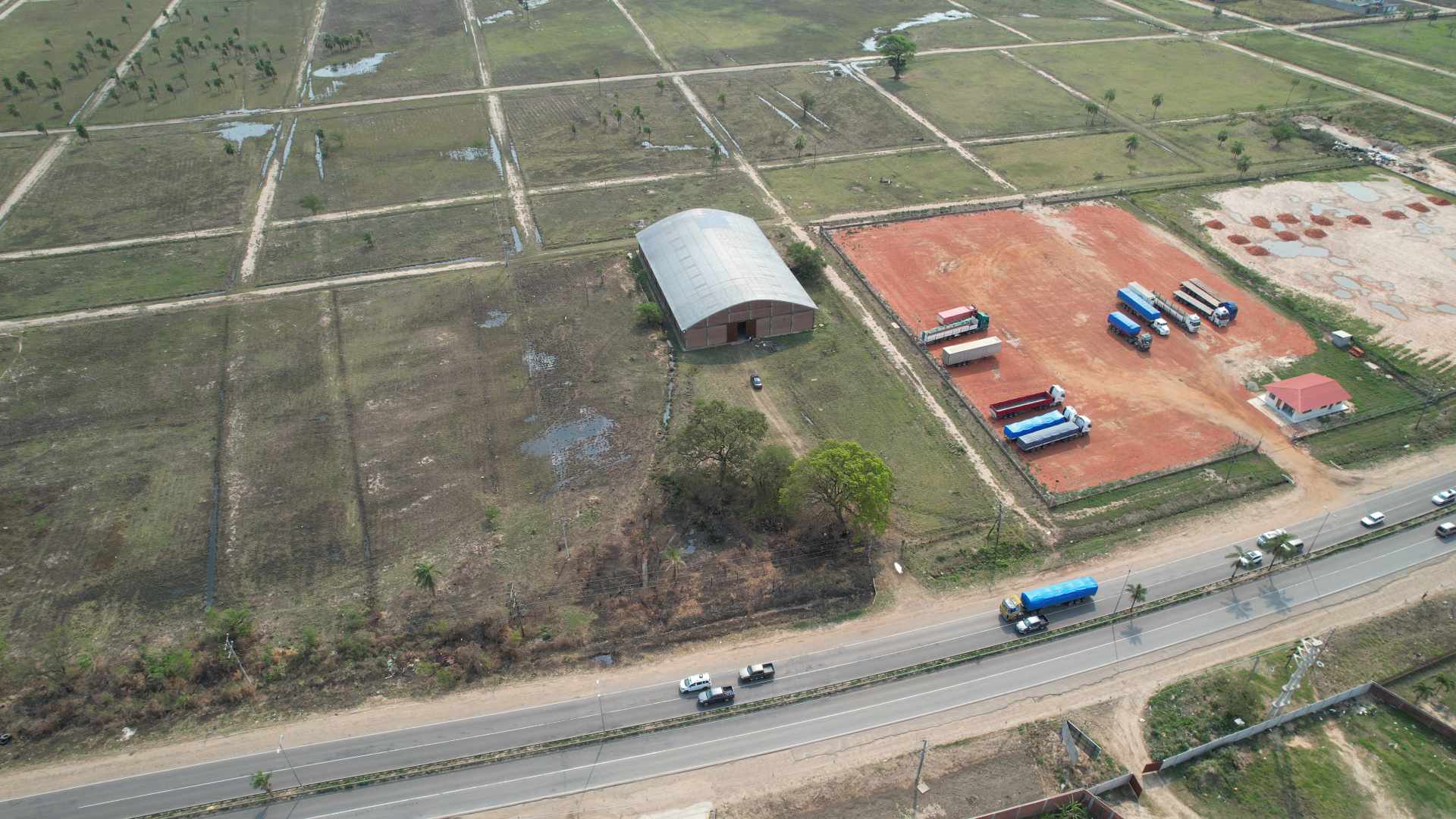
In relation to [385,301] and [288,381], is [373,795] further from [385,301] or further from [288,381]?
[385,301]

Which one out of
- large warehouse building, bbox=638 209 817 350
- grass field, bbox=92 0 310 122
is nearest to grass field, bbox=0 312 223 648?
large warehouse building, bbox=638 209 817 350

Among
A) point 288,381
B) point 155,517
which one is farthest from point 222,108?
point 155,517

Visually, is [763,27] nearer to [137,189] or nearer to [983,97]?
[983,97]

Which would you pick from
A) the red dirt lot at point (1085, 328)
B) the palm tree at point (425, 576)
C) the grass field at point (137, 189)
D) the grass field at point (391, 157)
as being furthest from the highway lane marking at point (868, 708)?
the grass field at point (137, 189)

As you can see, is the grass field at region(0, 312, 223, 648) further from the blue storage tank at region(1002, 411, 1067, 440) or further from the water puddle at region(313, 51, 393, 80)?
the water puddle at region(313, 51, 393, 80)

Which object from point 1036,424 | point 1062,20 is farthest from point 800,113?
point 1062,20

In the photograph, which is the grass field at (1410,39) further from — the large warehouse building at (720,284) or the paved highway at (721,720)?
the large warehouse building at (720,284)
